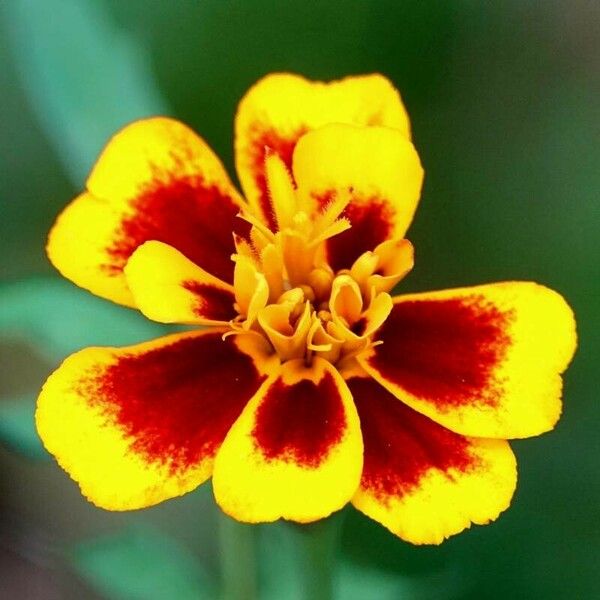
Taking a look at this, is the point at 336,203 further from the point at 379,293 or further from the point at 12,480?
the point at 12,480

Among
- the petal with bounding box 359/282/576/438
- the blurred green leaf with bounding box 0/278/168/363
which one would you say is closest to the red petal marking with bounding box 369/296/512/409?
the petal with bounding box 359/282/576/438

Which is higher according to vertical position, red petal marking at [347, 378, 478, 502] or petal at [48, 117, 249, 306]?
petal at [48, 117, 249, 306]

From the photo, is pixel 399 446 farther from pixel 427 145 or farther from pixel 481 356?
pixel 427 145

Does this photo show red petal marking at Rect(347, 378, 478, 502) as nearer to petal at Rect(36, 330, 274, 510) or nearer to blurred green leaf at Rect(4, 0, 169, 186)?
petal at Rect(36, 330, 274, 510)

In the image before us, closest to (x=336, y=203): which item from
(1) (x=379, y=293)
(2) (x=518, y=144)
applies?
(1) (x=379, y=293)

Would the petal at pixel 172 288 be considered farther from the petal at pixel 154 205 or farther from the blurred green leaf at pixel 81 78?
the blurred green leaf at pixel 81 78
